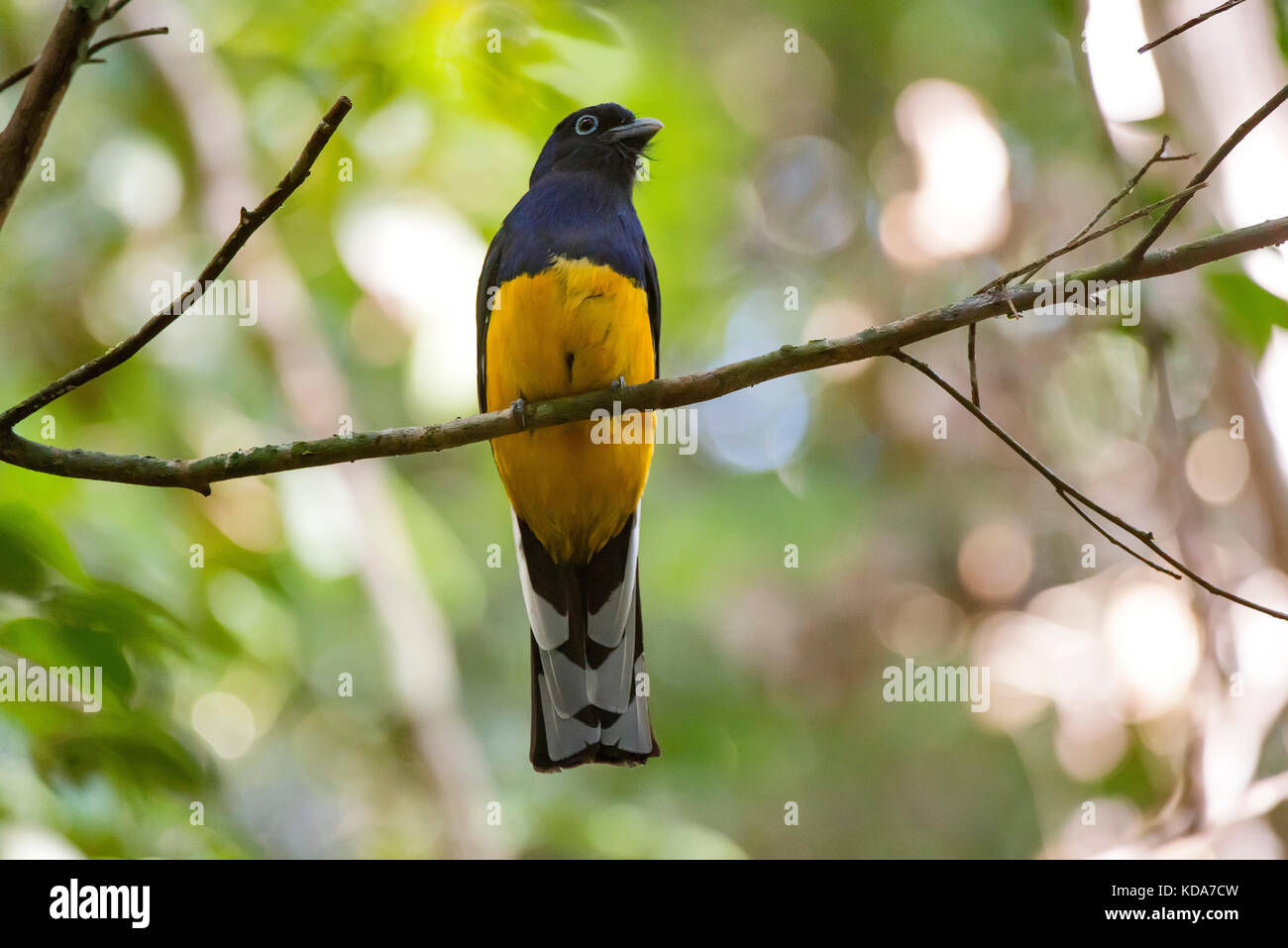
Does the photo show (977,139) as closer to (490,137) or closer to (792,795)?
(490,137)

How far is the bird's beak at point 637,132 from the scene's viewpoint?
4660 millimetres

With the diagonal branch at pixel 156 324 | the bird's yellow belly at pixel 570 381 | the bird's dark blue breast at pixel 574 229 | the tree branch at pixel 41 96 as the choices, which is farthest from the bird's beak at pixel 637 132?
the tree branch at pixel 41 96

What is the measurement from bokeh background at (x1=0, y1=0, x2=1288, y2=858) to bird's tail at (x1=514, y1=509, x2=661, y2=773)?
914mm

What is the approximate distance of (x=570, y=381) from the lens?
3.80 metres

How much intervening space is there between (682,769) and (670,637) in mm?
1247

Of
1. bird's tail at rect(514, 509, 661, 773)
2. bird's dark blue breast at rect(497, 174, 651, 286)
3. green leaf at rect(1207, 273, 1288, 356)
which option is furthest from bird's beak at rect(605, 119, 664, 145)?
green leaf at rect(1207, 273, 1288, 356)

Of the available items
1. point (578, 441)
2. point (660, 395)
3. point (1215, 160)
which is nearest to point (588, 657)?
point (578, 441)

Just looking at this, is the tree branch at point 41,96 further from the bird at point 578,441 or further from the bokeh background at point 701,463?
the bird at point 578,441

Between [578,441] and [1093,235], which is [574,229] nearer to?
[578,441]

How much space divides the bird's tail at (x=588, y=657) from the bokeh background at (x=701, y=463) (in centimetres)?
91

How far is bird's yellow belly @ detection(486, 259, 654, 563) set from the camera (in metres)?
3.77

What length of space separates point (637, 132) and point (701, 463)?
16.0 feet

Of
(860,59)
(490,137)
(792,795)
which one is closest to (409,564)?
(490,137)

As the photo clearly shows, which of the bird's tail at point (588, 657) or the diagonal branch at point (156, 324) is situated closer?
the diagonal branch at point (156, 324)
